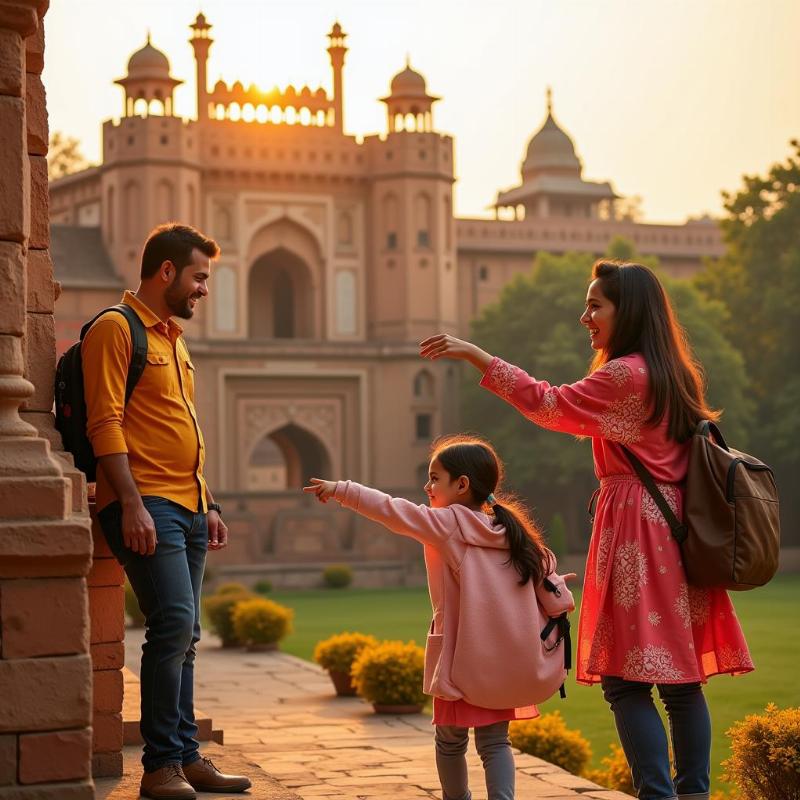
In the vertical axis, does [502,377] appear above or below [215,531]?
above

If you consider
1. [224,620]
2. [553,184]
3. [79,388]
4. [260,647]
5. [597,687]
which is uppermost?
[553,184]

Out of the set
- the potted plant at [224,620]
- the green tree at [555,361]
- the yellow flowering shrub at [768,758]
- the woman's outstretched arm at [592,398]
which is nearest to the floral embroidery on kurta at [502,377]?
the woman's outstretched arm at [592,398]

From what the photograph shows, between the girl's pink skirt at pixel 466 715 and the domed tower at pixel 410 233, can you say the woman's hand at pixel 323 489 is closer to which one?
the girl's pink skirt at pixel 466 715

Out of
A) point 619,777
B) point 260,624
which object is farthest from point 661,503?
point 260,624

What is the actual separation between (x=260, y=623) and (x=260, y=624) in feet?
0.06

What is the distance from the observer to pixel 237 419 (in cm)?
3506

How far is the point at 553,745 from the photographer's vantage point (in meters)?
6.54

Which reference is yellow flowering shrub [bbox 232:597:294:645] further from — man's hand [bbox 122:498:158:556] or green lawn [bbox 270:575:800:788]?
man's hand [bbox 122:498:158:556]

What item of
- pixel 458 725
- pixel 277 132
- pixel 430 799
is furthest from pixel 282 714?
pixel 277 132

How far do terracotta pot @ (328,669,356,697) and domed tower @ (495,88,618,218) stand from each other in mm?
38369

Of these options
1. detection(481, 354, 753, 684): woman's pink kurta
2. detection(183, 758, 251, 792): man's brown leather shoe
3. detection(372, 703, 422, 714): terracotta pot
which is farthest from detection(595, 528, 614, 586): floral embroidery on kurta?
detection(372, 703, 422, 714): terracotta pot

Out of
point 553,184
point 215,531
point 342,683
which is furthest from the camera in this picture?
point 553,184

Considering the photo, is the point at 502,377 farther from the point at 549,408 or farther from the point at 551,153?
the point at 551,153

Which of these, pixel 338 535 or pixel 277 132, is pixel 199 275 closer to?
pixel 338 535
